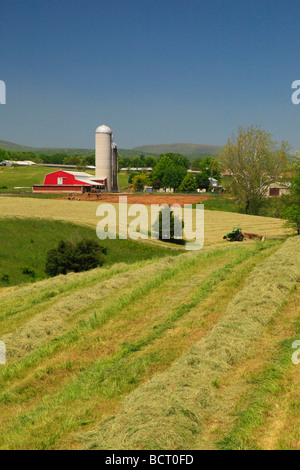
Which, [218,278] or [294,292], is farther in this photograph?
[218,278]

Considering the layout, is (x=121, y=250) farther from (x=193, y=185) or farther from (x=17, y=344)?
(x=193, y=185)

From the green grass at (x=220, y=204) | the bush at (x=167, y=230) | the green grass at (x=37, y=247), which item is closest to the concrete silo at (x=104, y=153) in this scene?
the green grass at (x=220, y=204)

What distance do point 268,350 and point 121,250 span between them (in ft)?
127

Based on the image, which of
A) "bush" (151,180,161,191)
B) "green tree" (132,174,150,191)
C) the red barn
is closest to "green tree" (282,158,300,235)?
the red barn

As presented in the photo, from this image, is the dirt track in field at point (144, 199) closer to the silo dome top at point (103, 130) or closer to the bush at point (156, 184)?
the silo dome top at point (103, 130)

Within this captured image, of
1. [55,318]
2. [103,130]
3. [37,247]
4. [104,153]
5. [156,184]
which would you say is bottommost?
[37,247]

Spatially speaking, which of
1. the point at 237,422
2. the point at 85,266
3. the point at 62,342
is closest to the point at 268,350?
the point at 237,422

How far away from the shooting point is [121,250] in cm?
4838

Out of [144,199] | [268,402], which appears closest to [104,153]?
[144,199]

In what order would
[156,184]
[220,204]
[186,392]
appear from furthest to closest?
[156,184] → [220,204] → [186,392]

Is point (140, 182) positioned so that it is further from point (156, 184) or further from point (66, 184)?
point (66, 184)

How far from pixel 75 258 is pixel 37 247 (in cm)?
1122

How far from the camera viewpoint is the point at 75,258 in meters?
36.2

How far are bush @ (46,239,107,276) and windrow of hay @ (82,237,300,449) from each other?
23.8 meters
